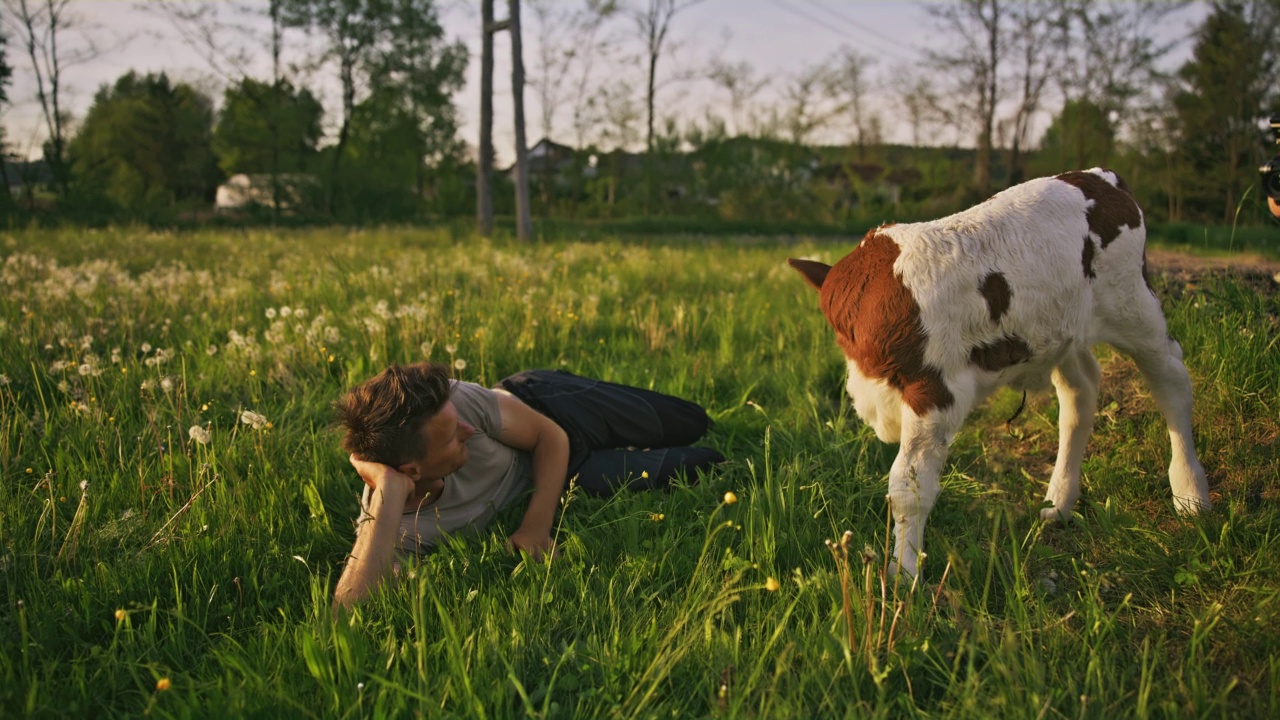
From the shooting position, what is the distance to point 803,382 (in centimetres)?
501

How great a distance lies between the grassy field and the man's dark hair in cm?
44

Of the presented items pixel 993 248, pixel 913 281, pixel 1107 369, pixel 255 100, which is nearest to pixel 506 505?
pixel 913 281

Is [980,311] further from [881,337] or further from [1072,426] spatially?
[1072,426]

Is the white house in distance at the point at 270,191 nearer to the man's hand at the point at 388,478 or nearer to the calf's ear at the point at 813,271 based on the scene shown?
the man's hand at the point at 388,478

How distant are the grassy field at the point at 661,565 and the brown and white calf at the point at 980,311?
39 cm

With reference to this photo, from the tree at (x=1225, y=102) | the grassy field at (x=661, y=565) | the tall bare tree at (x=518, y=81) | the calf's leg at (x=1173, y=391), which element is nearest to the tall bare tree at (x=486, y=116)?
the tall bare tree at (x=518, y=81)

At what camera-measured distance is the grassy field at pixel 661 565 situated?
2.12 m

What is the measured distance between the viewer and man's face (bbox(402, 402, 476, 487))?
2.94m

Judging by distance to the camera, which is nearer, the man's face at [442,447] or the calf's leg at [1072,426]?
the man's face at [442,447]

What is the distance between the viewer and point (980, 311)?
8.36ft

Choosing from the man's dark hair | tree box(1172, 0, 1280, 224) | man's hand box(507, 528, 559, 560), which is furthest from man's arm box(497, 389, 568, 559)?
tree box(1172, 0, 1280, 224)

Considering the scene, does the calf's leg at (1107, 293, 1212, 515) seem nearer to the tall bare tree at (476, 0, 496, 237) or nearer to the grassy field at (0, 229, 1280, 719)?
the grassy field at (0, 229, 1280, 719)

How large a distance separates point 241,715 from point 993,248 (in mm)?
2610

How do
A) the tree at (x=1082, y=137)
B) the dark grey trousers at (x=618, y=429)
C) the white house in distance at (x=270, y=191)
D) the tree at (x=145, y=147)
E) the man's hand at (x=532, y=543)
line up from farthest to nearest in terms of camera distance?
1. the tree at (x=145, y=147)
2. the white house in distance at (x=270, y=191)
3. the tree at (x=1082, y=137)
4. the dark grey trousers at (x=618, y=429)
5. the man's hand at (x=532, y=543)
